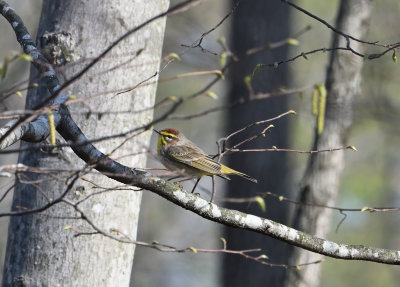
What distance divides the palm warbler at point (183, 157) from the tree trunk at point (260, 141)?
2.14 meters

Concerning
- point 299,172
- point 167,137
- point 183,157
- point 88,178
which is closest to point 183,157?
point 183,157

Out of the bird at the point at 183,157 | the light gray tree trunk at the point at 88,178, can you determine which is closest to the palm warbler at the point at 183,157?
the bird at the point at 183,157

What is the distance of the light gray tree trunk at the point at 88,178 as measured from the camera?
3.63m

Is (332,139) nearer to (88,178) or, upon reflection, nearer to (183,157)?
(183,157)

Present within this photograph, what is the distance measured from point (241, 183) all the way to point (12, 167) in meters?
5.45

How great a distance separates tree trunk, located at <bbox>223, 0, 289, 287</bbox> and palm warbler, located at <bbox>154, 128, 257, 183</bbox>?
2.14 metres

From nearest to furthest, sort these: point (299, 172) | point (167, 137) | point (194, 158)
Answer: point (194, 158), point (167, 137), point (299, 172)

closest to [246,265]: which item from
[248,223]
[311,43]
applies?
[248,223]

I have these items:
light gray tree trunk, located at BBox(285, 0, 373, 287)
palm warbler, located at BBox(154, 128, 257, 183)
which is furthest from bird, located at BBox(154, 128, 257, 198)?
light gray tree trunk, located at BBox(285, 0, 373, 287)

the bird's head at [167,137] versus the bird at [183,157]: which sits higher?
the bird's head at [167,137]

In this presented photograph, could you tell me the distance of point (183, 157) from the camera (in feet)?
16.1

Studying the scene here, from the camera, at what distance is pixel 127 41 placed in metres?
3.81

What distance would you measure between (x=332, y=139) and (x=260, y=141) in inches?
85.7

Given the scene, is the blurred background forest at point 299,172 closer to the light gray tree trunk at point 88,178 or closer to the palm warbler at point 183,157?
the palm warbler at point 183,157
